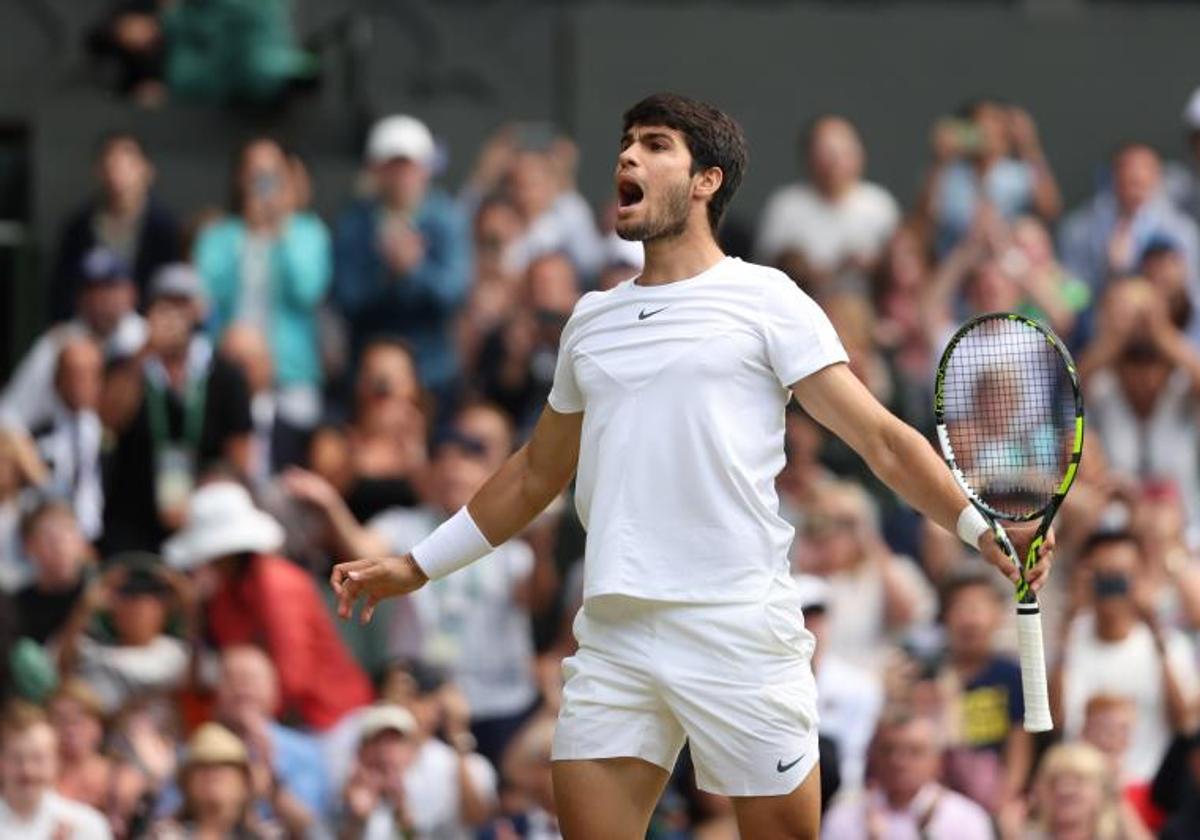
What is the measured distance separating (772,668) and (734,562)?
0.25m

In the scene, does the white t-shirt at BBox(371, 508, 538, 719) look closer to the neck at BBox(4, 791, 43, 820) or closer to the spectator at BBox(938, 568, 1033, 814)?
the spectator at BBox(938, 568, 1033, 814)

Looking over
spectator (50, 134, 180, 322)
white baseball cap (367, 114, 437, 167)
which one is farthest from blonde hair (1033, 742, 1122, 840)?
spectator (50, 134, 180, 322)

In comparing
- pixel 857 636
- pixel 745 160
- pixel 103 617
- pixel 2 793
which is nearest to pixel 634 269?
pixel 857 636

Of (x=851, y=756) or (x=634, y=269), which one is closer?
(x=851, y=756)

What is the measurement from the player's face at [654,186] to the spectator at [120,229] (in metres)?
6.69

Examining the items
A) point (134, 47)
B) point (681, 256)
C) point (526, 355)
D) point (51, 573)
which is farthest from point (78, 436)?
point (681, 256)

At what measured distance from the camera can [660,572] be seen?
672 cm

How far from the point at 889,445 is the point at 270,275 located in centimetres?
675

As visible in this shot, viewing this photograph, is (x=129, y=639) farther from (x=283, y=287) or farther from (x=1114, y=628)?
(x=1114, y=628)

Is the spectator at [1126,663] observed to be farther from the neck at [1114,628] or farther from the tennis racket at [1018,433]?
the tennis racket at [1018,433]

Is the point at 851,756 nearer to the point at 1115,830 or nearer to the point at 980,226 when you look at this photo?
the point at 1115,830

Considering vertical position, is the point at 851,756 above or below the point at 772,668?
below

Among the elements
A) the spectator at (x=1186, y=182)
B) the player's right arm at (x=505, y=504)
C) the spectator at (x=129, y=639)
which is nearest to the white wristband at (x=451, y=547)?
the player's right arm at (x=505, y=504)

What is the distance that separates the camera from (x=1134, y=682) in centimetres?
1084
